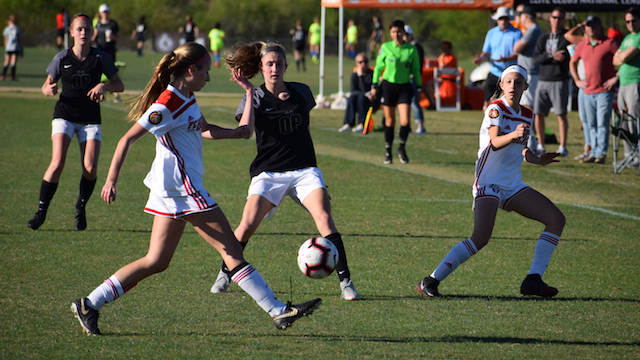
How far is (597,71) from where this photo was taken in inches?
447

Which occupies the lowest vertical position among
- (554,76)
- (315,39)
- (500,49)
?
(554,76)

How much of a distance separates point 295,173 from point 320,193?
27 cm

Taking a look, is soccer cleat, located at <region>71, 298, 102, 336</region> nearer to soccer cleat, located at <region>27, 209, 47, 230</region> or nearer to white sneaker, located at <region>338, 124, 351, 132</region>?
soccer cleat, located at <region>27, 209, 47, 230</region>

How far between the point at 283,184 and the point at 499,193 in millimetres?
1687

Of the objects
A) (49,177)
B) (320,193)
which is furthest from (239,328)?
(49,177)

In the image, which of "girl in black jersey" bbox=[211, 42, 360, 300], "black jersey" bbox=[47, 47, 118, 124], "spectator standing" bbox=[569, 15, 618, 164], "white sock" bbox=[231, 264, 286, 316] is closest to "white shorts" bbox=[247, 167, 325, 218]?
"girl in black jersey" bbox=[211, 42, 360, 300]

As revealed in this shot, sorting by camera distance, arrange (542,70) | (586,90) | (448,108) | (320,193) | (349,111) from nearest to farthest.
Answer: (320,193) < (586,90) < (542,70) < (349,111) < (448,108)

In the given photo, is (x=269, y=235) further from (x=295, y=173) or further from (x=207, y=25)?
(x=207, y=25)

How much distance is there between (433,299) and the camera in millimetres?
5098

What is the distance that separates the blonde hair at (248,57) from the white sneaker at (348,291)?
5.74ft

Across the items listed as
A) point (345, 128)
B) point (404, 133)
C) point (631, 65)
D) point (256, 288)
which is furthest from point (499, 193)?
point (345, 128)

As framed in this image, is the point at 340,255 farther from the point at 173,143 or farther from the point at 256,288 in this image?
the point at 173,143

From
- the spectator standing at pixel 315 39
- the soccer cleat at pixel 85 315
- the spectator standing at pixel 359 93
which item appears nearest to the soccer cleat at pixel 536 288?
the soccer cleat at pixel 85 315

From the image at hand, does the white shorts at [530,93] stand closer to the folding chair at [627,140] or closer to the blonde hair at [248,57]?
the folding chair at [627,140]
